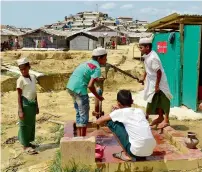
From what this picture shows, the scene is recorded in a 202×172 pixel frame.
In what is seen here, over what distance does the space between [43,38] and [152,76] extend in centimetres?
2978

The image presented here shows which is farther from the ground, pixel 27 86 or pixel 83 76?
pixel 83 76

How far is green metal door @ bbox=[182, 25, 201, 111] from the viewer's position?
8.15 m

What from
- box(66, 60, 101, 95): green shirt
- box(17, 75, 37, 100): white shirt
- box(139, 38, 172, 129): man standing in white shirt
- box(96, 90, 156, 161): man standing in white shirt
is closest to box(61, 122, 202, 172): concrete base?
box(96, 90, 156, 161): man standing in white shirt

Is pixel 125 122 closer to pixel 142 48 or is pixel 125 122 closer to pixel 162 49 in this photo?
pixel 142 48

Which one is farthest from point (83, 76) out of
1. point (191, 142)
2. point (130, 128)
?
point (191, 142)

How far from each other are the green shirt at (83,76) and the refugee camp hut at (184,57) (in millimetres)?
3987

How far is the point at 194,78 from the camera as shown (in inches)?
328

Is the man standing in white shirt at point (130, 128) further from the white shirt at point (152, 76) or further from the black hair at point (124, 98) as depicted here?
the white shirt at point (152, 76)

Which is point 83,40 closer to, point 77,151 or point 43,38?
point 43,38

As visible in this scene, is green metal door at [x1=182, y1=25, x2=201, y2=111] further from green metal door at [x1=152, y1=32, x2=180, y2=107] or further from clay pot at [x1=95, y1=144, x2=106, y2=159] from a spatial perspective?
clay pot at [x1=95, y1=144, x2=106, y2=159]

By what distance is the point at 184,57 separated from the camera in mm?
8852

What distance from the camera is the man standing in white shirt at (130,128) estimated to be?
408 centimetres

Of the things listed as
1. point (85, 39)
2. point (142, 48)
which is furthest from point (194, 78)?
point (85, 39)

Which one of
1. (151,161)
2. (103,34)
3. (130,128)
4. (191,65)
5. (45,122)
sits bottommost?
(45,122)
